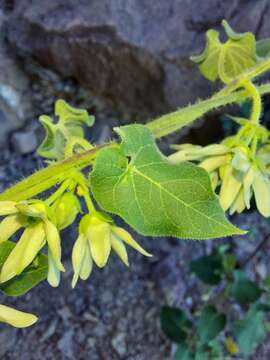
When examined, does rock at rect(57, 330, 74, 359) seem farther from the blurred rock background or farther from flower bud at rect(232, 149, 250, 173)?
flower bud at rect(232, 149, 250, 173)

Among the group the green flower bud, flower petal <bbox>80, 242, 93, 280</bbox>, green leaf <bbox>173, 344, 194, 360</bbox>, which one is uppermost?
the green flower bud

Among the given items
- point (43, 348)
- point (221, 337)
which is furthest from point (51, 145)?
point (221, 337)

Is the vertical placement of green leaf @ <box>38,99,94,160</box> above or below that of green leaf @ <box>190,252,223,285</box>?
above

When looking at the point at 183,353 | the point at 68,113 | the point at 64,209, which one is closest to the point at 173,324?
the point at 183,353

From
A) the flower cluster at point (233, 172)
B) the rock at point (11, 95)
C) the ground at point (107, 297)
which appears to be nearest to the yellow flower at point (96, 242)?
the flower cluster at point (233, 172)

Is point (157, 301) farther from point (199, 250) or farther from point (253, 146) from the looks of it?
point (253, 146)

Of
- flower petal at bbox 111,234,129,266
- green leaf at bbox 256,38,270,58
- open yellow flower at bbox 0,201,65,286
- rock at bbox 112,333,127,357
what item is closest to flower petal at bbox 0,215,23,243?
open yellow flower at bbox 0,201,65,286
